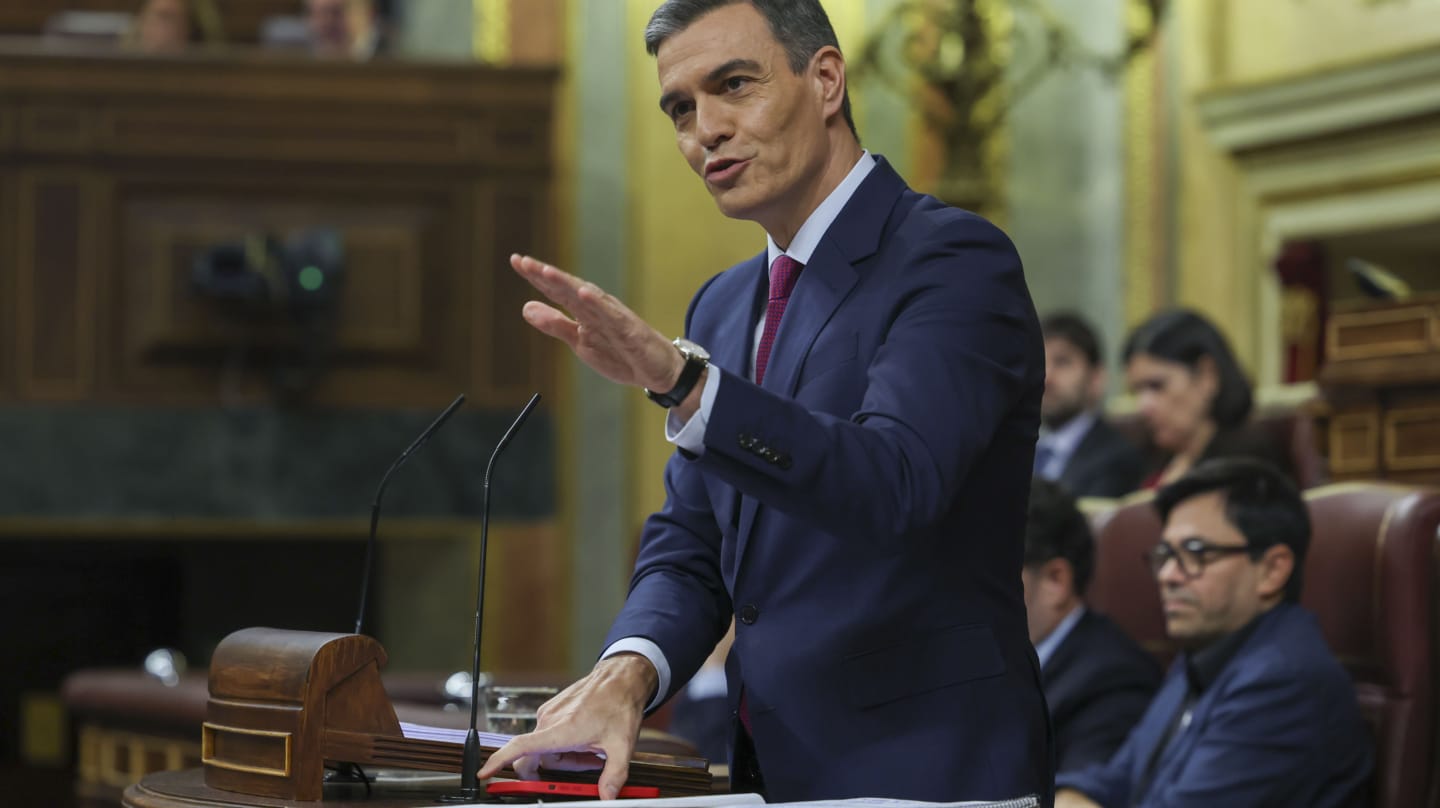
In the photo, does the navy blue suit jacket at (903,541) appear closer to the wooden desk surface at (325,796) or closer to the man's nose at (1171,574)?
the wooden desk surface at (325,796)

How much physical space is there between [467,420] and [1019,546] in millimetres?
5112

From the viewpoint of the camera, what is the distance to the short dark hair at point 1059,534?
3350mm

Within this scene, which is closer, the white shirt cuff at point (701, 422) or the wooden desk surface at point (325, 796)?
the white shirt cuff at point (701, 422)

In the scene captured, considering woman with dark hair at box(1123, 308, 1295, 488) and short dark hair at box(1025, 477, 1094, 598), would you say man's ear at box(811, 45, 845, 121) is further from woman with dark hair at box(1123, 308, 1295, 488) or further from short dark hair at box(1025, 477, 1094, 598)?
woman with dark hair at box(1123, 308, 1295, 488)

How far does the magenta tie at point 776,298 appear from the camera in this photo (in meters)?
1.81

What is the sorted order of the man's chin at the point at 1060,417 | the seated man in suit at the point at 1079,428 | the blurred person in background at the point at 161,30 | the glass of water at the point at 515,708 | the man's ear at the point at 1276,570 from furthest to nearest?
the blurred person in background at the point at 161,30, the man's chin at the point at 1060,417, the seated man in suit at the point at 1079,428, the man's ear at the point at 1276,570, the glass of water at the point at 515,708

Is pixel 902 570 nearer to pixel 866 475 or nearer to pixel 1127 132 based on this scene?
pixel 866 475

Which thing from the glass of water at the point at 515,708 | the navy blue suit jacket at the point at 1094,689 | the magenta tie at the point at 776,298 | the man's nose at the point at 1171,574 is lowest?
the navy blue suit jacket at the point at 1094,689

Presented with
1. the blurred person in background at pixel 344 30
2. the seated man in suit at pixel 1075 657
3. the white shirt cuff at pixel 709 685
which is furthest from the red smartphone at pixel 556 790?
the blurred person in background at pixel 344 30

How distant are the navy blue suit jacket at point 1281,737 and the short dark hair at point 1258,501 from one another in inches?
5.1

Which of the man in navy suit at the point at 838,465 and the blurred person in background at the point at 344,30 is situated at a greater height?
the blurred person in background at the point at 344,30

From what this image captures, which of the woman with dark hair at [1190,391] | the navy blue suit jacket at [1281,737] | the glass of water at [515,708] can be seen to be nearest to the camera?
the glass of water at [515,708]

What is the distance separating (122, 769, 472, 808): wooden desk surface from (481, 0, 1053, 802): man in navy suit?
13cm

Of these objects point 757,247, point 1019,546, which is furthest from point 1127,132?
point 1019,546
